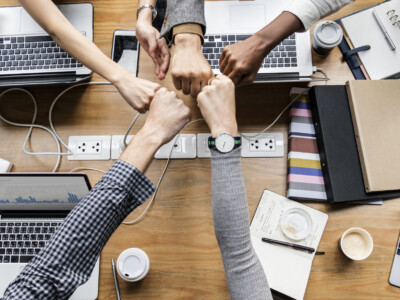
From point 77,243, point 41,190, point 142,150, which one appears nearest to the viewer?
point 77,243

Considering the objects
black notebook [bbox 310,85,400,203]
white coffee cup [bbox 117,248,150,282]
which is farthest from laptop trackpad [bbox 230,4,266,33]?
white coffee cup [bbox 117,248,150,282]

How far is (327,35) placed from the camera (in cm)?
102

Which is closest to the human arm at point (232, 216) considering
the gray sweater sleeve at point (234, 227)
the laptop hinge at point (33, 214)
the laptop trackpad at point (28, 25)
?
the gray sweater sleeve at point (234, 227)

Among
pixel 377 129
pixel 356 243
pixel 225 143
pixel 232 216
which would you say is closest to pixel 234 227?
pixel 232 216

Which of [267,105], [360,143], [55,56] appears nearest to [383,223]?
[360,143]

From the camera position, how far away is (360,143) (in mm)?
953

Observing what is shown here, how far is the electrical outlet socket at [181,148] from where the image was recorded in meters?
1.04

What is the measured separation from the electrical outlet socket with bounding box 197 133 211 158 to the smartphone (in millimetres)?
296

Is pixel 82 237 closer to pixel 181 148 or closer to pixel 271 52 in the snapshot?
pixel 181 148

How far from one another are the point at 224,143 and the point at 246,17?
49 centimetres

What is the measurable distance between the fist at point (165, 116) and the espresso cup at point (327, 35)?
49 centimetres

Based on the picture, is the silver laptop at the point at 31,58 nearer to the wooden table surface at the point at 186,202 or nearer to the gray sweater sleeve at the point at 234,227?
the wooden table surface at the point at 186,202

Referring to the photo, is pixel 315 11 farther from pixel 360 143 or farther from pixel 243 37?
pixel 360 143

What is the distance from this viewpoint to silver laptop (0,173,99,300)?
0.89m
